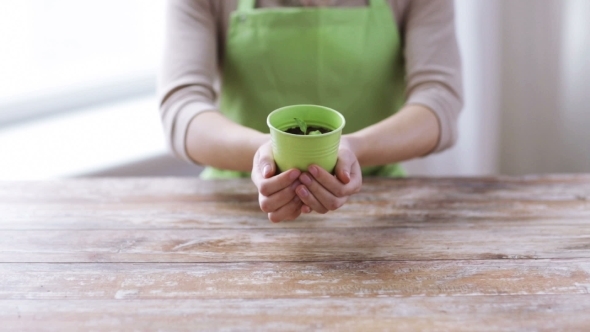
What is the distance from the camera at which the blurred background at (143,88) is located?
1888mm

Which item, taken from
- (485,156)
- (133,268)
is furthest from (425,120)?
(485,156)

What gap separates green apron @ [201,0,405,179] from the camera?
1.36 metres

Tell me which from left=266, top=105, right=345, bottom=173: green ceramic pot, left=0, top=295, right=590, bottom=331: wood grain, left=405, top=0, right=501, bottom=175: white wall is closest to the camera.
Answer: left=0, top=295, right=590, bottom=331: wood grain

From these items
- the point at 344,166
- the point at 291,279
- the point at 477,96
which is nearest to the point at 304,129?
the point at 344,166

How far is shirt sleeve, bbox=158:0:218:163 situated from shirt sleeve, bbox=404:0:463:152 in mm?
419

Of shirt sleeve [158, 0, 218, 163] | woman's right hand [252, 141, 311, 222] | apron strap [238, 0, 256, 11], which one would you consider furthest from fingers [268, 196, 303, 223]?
apron strap [238, 0, 256, 11]

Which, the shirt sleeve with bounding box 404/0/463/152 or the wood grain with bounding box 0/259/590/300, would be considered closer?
the wood grain with bounding box 0/259/590/300

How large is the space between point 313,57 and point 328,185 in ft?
1.53

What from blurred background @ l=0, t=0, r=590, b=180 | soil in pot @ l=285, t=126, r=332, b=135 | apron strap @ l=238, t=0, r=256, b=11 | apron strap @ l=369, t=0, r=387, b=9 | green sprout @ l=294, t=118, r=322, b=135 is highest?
apron strap @ l=369, t=0, r=387, b=9

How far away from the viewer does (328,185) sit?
0.98 metres

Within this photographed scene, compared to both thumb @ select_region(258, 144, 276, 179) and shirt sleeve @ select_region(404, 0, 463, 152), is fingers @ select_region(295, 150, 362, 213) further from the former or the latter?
shirt sleeve @ select_region(404, 0, 463, 152)

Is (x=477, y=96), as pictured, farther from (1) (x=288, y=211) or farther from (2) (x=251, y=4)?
(1) (x=288, y=211)

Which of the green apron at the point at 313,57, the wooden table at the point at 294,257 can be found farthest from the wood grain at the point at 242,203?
the green apron at the point at 313,57

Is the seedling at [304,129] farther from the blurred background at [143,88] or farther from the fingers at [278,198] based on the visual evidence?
the blurred background at [143,88]
